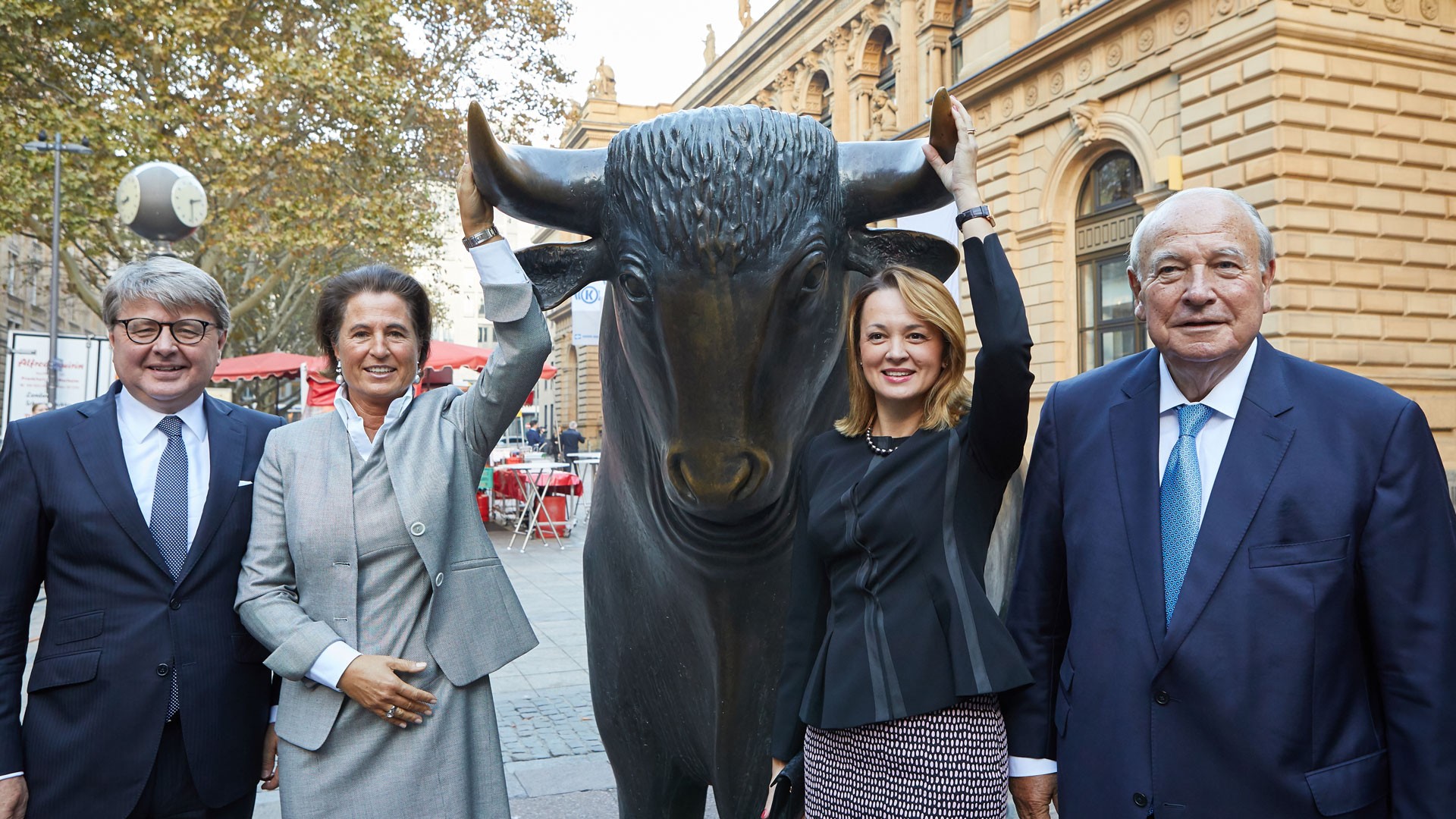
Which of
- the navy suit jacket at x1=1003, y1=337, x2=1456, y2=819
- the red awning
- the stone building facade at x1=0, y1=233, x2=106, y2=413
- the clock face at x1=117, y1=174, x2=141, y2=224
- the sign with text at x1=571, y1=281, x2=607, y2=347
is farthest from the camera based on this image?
the stone building facade at x1=0, y1=233, x2=106, y2=413

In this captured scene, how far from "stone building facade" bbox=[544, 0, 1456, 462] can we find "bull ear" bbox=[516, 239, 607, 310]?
12926 millimetres

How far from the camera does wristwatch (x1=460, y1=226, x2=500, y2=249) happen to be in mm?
2008

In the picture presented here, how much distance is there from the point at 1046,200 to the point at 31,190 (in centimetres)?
1643

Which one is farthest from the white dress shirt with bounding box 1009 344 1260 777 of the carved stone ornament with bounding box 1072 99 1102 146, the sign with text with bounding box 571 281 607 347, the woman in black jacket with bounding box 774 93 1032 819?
the carved stone ornament with bounding box 1072 99 1102 146

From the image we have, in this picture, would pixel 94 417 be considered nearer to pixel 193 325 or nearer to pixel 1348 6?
pixel 193 325

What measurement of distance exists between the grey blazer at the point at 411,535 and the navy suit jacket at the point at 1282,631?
1.15m

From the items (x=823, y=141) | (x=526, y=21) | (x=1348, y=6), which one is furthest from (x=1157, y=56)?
(x=823, y=141)

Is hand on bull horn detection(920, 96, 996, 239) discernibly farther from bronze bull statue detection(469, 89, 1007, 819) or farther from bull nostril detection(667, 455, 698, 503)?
bull nostril detection(667, 455, 698, 503)

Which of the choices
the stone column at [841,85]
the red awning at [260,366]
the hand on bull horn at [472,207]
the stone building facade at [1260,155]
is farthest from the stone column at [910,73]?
the hand on bull horn at [472,207]

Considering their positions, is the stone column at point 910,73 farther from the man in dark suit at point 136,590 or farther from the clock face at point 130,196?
the man in dark suit at point 136,590

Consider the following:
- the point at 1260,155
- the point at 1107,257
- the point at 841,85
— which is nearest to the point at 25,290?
the point at 841,85

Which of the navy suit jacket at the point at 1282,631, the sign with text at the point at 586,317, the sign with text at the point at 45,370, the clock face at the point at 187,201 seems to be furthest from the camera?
the sign with text at the point at 586,317

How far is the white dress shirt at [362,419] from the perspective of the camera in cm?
192

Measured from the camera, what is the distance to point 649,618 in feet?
7.38
